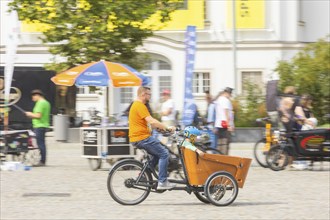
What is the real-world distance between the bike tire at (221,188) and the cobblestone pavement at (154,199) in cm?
17

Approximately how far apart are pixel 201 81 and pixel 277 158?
2242 cm

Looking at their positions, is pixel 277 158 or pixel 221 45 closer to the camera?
pixel 277 158

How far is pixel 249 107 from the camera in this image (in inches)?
1430

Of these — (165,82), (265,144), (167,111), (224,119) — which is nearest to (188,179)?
(224,119)

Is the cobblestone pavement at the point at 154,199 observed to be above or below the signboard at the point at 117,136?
below

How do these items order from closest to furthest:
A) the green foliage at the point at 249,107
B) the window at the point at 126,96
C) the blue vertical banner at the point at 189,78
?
the blue vertical banner at the point at 189,78 → the green foliage at the point at 249,107 → the window at the point at 126,96

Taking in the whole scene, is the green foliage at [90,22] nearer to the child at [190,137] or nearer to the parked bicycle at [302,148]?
the parked bicycle at [302,148]

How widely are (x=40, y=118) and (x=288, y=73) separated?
654 inches

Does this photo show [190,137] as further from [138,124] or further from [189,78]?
[189,78]

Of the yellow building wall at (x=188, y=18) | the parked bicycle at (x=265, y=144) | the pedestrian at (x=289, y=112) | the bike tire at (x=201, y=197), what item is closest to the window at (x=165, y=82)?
the yellow building wall at (x=188, y=18)

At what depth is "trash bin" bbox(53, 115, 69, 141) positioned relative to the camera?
34.4 m

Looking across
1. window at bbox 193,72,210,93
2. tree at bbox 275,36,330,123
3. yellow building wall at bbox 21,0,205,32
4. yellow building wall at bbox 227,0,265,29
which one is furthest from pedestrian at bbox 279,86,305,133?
window at bbox 193,72,210,93

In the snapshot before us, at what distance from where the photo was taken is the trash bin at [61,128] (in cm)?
3441

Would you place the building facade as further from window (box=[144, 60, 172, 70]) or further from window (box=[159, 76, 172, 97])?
window (box=[159, 76, 172, 97])
